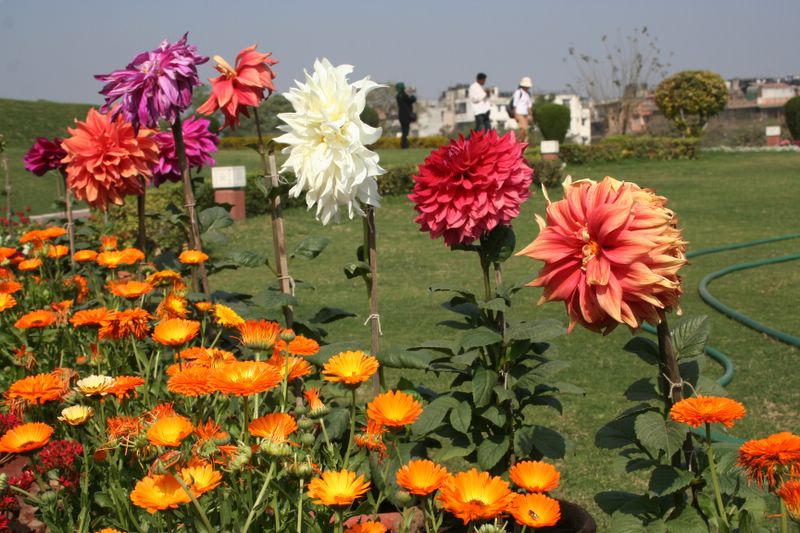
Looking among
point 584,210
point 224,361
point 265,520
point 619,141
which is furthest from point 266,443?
point 619,141

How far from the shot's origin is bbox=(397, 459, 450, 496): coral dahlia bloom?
1497 millimetres

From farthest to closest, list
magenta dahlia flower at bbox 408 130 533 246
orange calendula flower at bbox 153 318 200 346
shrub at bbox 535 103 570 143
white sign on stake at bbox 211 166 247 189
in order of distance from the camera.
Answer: shrub at bbox 535 103 570 143 → white sign on stake at bbox 211 166 247 189 → magenta dahlia flower at bbox 408 130 533 246 → orange calendula flower at bbox 153 318 200 346

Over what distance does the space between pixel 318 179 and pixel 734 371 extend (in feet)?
10.1

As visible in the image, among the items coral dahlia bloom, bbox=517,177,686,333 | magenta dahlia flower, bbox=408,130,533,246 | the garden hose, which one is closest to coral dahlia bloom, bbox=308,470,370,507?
coral dahlia bloom, bbox=517,177,686,333

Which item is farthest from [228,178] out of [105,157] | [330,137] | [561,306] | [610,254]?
[610,254]

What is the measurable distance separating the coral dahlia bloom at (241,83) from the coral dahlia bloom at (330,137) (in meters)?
0.53

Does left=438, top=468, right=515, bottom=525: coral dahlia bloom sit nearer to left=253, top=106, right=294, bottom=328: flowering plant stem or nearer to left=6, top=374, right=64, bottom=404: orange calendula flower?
left=6, top=374, right=64, bottom=404: orange calendula flower

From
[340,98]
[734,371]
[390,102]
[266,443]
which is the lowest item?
[734,371]

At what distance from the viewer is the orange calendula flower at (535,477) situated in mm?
1607

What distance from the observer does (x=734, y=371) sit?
450 centimetres

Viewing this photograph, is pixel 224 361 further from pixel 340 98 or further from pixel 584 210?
pixel 584 210

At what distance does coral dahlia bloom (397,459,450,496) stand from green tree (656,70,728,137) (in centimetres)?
2268

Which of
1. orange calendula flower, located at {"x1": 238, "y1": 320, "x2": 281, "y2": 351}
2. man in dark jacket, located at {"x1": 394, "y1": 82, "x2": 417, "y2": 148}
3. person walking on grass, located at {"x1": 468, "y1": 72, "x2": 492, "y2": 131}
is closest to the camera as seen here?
orange calendula flower, located at {"x1": 238, "y1": 320, "x2": 281, "y2": 351}

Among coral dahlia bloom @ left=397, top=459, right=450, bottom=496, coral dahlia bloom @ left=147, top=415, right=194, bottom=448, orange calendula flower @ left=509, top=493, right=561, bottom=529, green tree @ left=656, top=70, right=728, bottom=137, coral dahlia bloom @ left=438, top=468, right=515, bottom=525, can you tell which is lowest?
orange calendula flower @ left=509, top=493, right=561, bottom=529
